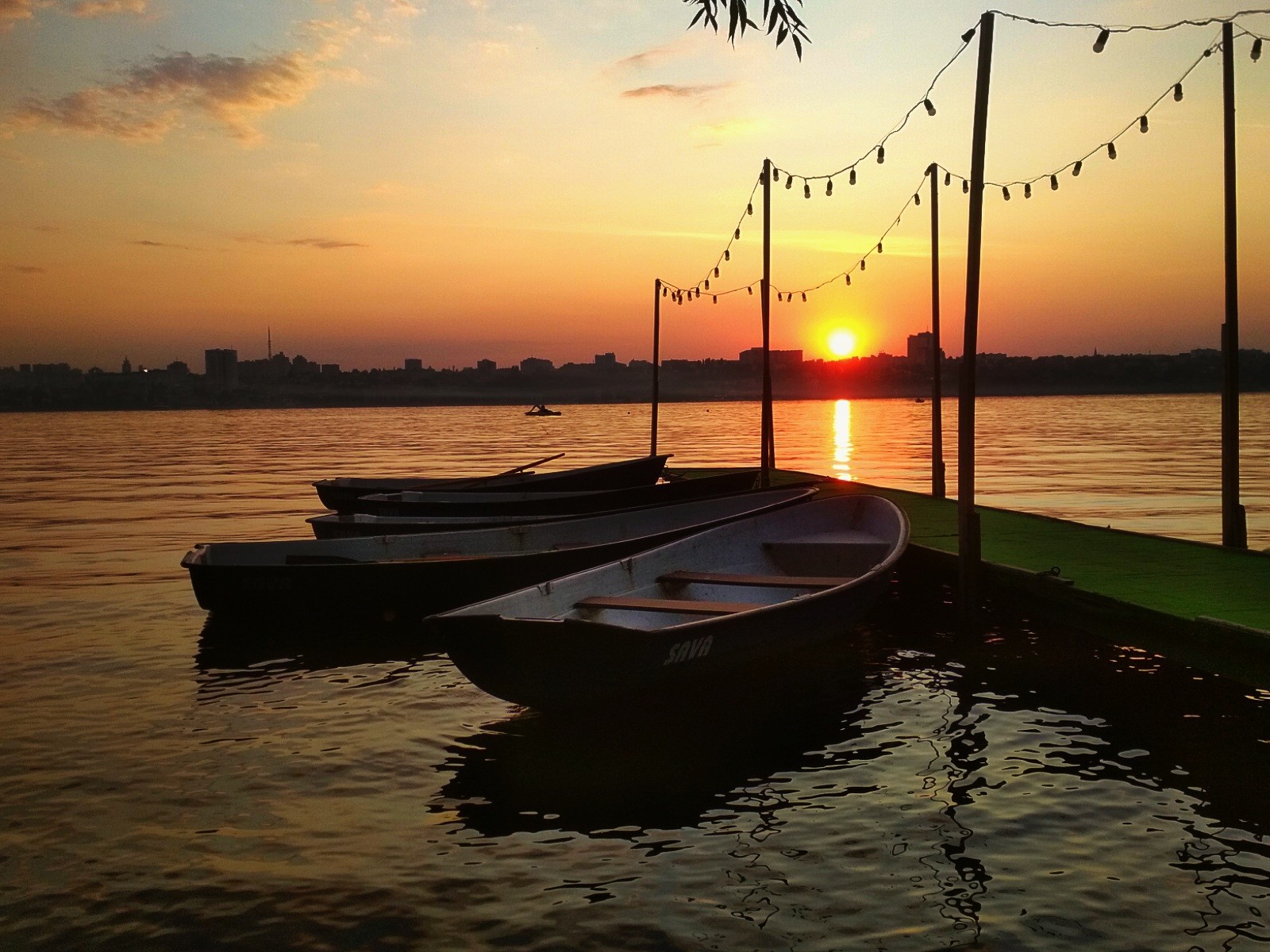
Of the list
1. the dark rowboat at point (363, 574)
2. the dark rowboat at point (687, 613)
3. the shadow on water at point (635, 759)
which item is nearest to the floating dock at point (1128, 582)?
the dark rowboat at point (687, 613)

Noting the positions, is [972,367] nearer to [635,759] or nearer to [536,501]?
[635,759]

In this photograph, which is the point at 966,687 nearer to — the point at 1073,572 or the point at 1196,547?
the point at 1073,572

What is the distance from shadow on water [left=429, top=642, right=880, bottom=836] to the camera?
7.87 metres

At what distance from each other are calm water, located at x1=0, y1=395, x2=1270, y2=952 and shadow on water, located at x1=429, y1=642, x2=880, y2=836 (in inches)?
1.3

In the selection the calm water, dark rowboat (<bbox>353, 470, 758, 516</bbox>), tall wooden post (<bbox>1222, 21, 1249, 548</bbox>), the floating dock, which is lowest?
the calm water

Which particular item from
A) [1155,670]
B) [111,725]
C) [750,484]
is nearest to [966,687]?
[1155,670]

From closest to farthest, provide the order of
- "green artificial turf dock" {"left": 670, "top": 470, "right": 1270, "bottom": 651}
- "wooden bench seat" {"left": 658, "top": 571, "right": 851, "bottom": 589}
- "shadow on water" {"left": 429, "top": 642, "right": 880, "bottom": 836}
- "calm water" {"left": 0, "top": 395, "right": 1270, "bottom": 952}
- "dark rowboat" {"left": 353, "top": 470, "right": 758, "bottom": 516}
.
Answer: "calm water" {"left": 0, "top": 395, "right": 1270, "bottom": 952} → "shadow on water" {"left": 429, "top": 642, "right": 880, "bottom": 836} → "green artificial turf dock" {"left": 670, "top": 470, "right": 1270, "bottom": 651} → "wooden bench seat" {"left": 658, "top": 571, "right": 851, "bottom": 589} → "dark rowboat" {"left": 353, "top": 470, "right": 758, "bottom": 516}

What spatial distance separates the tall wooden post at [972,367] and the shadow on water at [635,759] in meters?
2.83

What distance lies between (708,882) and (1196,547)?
33.4 feet

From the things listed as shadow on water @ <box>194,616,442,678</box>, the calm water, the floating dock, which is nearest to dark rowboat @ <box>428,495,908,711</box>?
the calm water

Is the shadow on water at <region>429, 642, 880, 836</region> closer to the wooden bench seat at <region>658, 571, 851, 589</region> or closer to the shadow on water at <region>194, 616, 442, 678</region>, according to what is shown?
the wooden bench seat at <region>658, 571, 851, 589</region>

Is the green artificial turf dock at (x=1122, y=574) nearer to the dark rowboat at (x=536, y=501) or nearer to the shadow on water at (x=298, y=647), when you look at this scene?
the dark rowboat at (x=536, y=501)

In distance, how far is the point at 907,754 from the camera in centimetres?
917

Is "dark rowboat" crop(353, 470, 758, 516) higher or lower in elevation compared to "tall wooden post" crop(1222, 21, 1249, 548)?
lower
